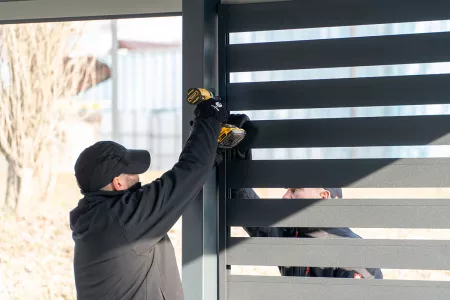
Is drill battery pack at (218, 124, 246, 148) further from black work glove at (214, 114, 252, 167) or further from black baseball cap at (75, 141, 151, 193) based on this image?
black baseball cap at (75, 141, 151, 193)

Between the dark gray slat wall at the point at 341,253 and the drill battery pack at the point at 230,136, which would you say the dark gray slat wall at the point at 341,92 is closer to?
the drill battery pack at the point at 230,136

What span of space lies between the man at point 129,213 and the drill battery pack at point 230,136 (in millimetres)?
46

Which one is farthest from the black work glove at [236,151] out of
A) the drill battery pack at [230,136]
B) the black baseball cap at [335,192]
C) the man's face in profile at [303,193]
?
the black baseball cap at [335,192]

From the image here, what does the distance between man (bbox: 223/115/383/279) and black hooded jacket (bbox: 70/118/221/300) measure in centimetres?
32

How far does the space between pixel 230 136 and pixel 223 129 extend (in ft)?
0.16

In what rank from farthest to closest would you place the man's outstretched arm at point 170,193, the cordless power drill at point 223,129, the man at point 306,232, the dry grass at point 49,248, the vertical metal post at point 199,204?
the dry grass at point 49,248 → the man at point 306,232 → the vertical metal post at point 199,204 → the cordless power drill at point 223,129 → the man's outstretched arm at point 170,193

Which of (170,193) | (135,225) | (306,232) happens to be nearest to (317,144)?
(306,232)

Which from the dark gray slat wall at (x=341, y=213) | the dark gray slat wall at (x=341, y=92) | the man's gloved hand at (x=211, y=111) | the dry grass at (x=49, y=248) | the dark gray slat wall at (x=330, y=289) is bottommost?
the dry grass at (x=49, y=248)

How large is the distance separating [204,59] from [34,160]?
650 cm

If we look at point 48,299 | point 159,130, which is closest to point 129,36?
point 159,130

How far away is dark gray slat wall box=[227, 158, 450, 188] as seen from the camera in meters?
2.90

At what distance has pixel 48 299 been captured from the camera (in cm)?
823

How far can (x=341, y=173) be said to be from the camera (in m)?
3.01

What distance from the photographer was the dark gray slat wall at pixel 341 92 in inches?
115
